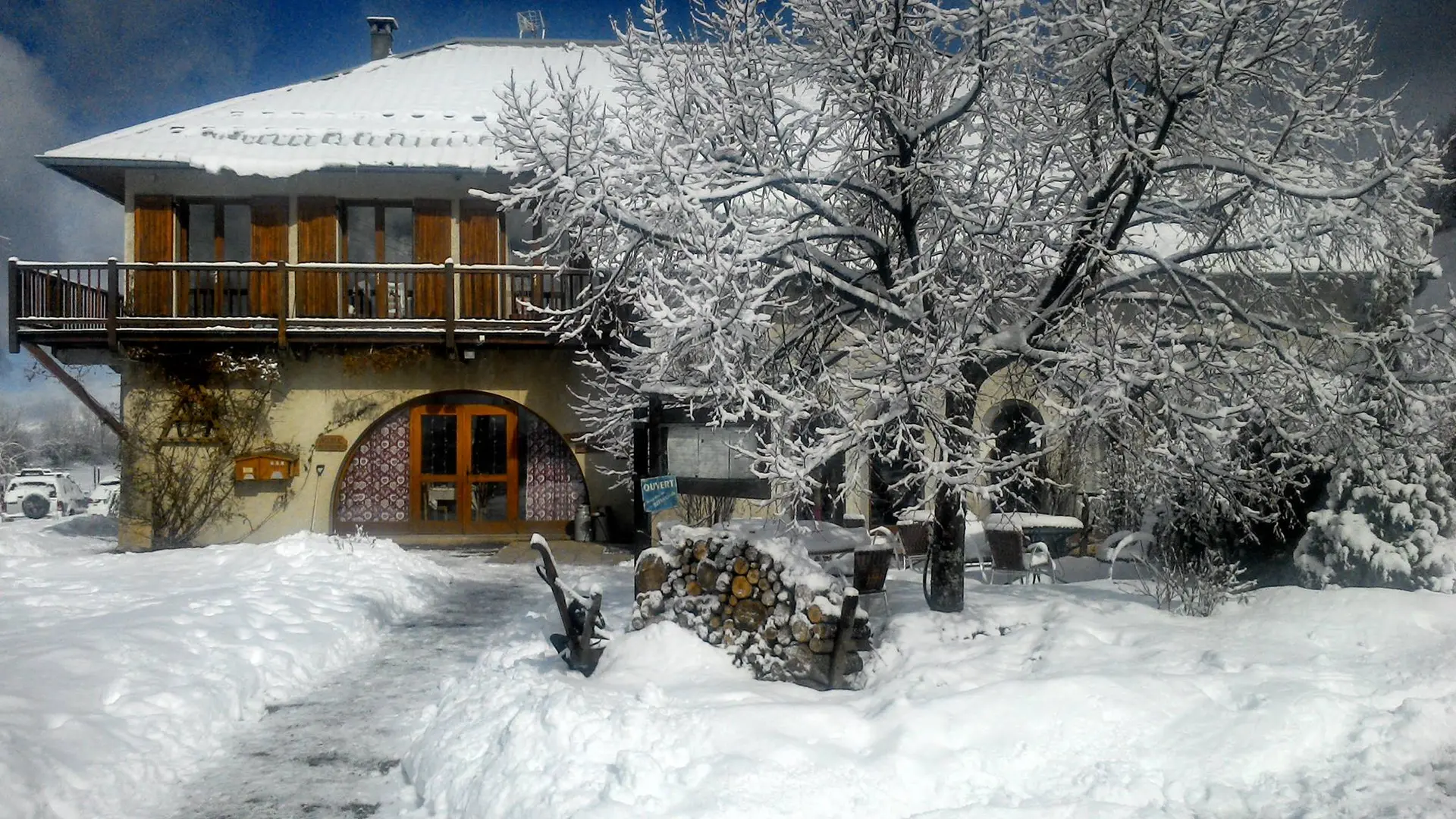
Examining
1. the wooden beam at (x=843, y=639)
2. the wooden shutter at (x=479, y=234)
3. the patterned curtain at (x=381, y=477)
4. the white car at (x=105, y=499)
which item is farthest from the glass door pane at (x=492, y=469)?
the white car at (x=105, y=499)

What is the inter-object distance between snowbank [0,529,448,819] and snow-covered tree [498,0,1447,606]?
3.63m

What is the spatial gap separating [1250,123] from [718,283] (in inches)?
161

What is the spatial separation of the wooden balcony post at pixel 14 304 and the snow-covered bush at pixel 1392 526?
1699 cm

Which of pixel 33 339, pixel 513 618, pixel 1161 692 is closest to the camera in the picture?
pixel 1161 692

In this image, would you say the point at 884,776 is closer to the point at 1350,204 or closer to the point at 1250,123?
the point at 1350,204

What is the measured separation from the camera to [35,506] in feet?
82.4

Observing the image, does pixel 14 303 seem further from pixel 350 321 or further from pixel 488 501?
pixel 488 501

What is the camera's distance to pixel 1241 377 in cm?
622

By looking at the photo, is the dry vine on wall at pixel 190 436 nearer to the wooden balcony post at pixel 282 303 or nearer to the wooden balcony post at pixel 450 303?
the wooden balcony post at pixel 282 303

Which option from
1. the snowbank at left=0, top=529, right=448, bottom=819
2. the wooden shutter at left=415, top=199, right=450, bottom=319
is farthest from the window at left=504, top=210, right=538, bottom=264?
the snowbank at left=0, top=529, right=448, bottom=819

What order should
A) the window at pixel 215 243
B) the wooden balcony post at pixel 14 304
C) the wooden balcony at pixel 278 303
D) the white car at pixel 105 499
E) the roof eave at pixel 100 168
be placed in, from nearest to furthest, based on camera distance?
the wooden balcony post at pixel 14 304 → the wooden balcony at pixel 278 303 → the roof eave at pixel 100 168 → the window at pixel 215 243 → the white car at pixel 105 499

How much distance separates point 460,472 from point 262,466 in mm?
3095

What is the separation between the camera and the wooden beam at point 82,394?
14789mm

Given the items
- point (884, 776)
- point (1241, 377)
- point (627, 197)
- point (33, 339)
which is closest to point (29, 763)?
point (884, 776)
